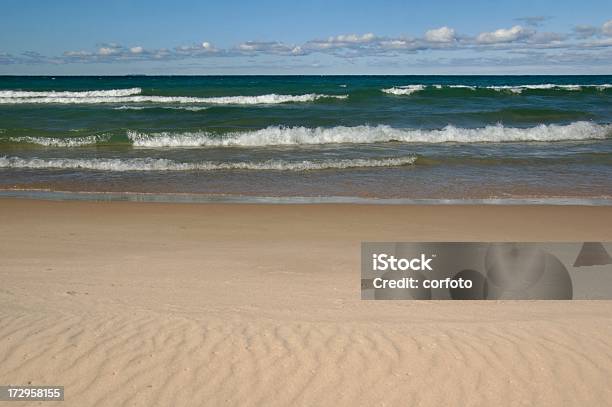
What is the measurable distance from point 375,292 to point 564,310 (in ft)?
4.87

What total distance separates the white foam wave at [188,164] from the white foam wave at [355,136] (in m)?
3.57

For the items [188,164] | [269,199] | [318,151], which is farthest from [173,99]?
[269,199]

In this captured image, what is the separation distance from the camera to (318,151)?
47.9 feet

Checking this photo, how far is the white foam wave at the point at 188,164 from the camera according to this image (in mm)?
12031

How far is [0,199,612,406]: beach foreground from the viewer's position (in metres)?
3.14

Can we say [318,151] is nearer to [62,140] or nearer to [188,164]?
[188,164]

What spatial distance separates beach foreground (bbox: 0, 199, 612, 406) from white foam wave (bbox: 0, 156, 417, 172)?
5645 mm

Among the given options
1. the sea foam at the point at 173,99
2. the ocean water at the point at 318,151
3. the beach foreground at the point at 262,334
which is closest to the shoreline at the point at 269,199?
the ocean water at the point at 318,151

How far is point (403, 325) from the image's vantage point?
3939 millimetres

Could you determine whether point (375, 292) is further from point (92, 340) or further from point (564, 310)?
point (92, 340)

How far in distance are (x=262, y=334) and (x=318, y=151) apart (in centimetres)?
1108
